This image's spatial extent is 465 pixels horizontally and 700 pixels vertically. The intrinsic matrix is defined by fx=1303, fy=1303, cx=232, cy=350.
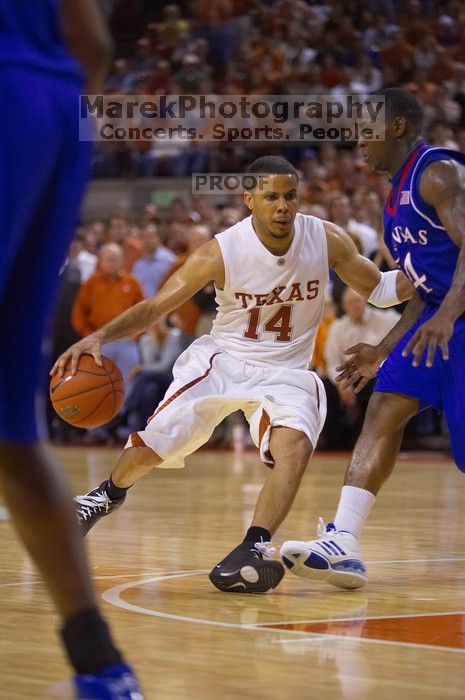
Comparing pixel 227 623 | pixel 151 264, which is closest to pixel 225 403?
pixel 227 623

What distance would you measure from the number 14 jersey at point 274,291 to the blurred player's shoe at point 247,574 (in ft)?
3.25

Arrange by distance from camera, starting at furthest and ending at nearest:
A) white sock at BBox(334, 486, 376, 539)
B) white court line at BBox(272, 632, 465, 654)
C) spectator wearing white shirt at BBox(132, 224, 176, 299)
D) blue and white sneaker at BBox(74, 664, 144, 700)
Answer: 1. spectator wearing white shirt at BBox(132, 224, 176, 299)
2. white sock at BBox(334, 486, 376, 539)
3. white court line at BBox(272, 632, 465, 654)
4. blue and white sneaker at BBox(74, 664, 144, 700)

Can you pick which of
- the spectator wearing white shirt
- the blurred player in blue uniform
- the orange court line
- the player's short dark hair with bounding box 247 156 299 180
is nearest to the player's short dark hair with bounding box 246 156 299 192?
the player's short dark hair with bounding box 247 156 299 180

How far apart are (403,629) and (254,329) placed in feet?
6.12

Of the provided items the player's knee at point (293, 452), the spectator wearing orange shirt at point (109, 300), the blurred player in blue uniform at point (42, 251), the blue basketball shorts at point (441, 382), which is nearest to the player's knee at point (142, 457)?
the player's knee at point (293, 452)

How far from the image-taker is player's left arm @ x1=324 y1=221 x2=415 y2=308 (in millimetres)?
5273

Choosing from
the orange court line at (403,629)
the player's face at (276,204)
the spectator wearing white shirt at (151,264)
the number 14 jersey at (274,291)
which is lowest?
the orange court line at (403,629)

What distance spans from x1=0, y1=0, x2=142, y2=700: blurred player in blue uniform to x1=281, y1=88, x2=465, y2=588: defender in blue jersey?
201 cm

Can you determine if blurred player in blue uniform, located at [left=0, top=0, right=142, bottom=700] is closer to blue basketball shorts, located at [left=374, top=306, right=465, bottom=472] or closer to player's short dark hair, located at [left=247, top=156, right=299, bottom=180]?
blue basketball shorts, located at [left=374, top=306, right=465, bottom=472]

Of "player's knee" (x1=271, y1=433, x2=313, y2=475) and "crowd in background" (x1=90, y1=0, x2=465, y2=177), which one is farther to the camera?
"crowd in background" (x1=90, y1=0, x2=465, y2=177)

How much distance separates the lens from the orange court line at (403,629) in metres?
3.54

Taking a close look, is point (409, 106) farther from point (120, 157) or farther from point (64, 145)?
point (120, 157)

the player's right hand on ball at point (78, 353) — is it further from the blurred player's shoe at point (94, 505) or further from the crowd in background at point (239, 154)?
the crowd in background at point (239, 154)

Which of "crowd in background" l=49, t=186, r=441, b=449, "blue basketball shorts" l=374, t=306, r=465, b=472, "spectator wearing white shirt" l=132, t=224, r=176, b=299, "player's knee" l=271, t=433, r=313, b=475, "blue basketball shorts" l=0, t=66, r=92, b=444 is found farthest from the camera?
"spectator wearing white shirt" l=132, t=224, r=176, b=299
